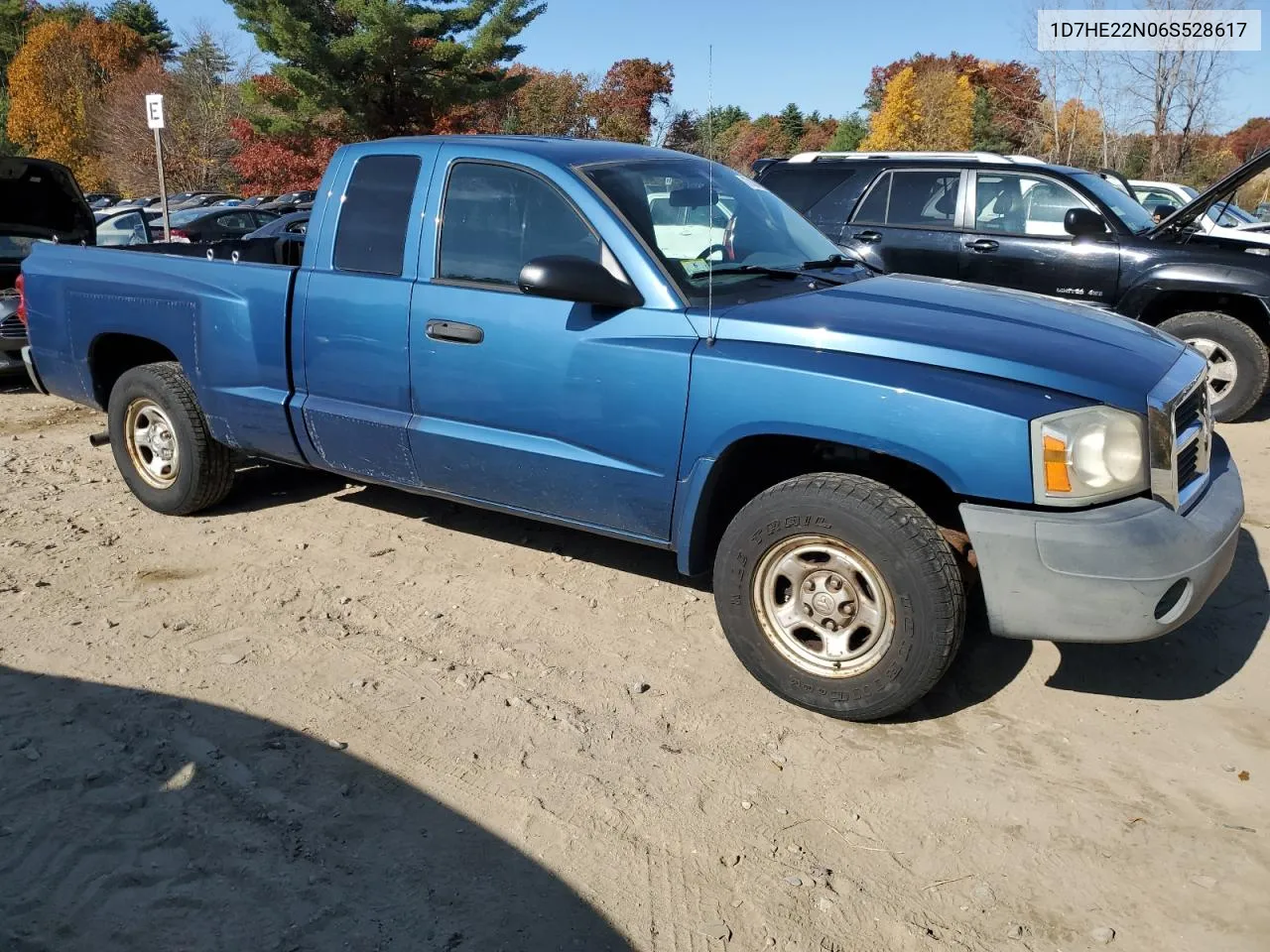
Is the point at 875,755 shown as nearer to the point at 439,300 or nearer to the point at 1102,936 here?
the point at 1102,936

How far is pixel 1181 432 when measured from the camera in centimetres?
344

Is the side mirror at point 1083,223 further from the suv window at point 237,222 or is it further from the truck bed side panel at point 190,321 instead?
the suv window at point 237,222

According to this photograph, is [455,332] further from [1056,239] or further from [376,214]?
[1056,239]

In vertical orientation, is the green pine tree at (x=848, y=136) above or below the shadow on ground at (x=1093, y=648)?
above

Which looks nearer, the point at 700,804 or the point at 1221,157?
the point at 700,804

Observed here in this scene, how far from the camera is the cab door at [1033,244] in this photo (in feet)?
25.1

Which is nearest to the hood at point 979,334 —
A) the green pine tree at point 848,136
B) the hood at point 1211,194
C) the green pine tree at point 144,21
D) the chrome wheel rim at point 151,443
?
the hood at point 1211,194

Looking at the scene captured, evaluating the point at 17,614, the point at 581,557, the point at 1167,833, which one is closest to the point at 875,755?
the point at 1167,833

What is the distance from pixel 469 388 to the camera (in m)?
4.12

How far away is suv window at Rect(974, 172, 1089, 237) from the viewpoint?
7969 mm

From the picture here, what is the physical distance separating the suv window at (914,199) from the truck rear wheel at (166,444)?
554 cm

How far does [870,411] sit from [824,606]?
689mm

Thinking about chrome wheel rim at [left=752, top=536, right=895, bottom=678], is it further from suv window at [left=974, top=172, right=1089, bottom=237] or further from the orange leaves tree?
the orange leaves tree

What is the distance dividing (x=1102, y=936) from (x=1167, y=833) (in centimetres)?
55
